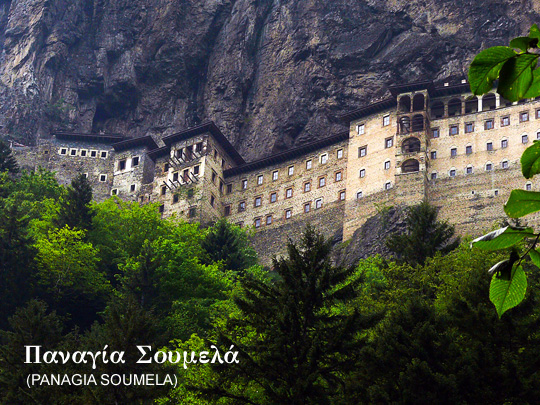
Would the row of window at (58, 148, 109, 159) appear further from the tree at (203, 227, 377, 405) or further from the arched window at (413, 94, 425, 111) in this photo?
the tree at (203, 227, 377, 405)

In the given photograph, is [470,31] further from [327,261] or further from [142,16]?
[327,261]

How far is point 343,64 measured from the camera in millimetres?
75438

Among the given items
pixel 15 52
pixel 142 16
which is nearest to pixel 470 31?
pixel 142 16

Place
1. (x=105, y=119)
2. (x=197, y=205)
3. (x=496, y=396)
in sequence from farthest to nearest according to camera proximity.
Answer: (x=105, y=119) < (x=197, y=205) < (x=496, y=396)

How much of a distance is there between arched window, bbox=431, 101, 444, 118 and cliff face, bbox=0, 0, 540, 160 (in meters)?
8.50

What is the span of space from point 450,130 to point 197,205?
2374 cm

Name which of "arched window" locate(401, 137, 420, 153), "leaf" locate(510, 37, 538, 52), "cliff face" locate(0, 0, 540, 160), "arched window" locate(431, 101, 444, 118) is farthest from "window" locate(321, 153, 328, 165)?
"leaf" locate(510, 37, 538, 52)

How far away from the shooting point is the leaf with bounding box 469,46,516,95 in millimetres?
2367

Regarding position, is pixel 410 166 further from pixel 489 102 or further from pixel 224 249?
pixel 224 249

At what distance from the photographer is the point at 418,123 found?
59.6 metres

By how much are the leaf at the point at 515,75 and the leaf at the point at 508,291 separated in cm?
60

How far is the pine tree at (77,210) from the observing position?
161ft

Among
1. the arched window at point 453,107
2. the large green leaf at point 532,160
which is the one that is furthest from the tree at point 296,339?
the arched window at point 453,107

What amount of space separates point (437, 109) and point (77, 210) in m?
30.2
